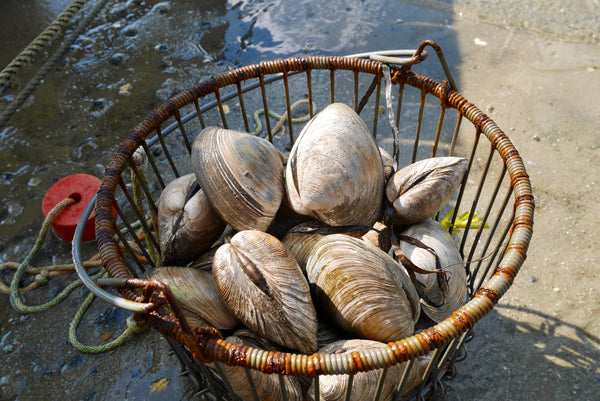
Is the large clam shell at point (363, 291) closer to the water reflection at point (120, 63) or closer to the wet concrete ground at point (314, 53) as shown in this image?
the wet concrete ground at point (314, 53)

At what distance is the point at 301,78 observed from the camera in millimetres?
2525

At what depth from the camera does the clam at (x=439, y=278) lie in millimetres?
1153

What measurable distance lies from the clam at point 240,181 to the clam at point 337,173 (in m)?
0.06

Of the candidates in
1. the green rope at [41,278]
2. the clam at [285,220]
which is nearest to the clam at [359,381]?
the clam at [285,220]

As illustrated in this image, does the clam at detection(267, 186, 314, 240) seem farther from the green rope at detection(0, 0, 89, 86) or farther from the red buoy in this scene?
the green rope at detection(0, 0, 89, 86)

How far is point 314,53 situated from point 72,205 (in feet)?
5.09

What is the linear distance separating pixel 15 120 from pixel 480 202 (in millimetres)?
2358

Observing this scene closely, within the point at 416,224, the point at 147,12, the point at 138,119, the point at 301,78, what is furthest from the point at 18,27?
the point at 416,224

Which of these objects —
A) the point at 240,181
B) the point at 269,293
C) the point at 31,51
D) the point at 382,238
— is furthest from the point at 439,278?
the point at 31,51

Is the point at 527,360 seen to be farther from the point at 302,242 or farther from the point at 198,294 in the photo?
the point at 198,294

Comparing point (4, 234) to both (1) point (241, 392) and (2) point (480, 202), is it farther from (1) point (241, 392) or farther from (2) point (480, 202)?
(2) point (480, 202)

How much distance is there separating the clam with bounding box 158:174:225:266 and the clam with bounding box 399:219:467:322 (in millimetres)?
549

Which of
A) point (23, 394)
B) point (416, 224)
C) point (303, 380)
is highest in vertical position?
point (416, 224)

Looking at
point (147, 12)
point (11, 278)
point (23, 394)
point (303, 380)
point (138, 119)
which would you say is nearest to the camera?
point (303, 380)
